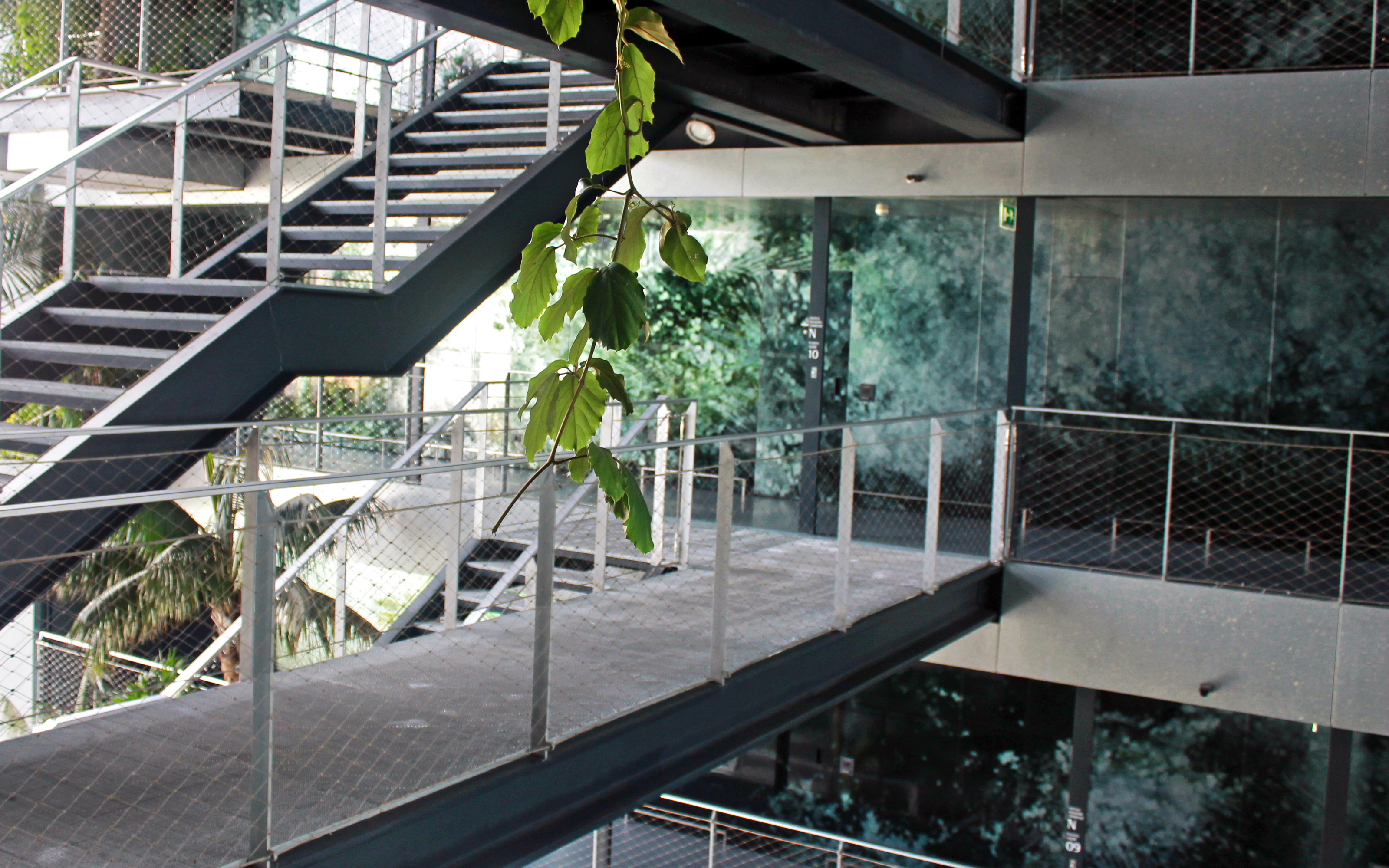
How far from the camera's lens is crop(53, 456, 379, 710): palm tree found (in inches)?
249

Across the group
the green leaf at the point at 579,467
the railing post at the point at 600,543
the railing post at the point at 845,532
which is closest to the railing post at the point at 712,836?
the railing post at the point at 600,543

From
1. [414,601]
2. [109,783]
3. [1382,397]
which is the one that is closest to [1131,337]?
[1382,397]

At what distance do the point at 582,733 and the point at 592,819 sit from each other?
274 millimetres

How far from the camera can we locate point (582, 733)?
3.45 meters

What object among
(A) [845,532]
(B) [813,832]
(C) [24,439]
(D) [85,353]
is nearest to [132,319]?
(D) [85,353]

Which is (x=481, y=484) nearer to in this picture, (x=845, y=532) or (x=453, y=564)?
(x=453, y=564)

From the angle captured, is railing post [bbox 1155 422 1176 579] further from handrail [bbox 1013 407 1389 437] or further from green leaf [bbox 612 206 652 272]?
green leaf [bbox 612 206 652 272]

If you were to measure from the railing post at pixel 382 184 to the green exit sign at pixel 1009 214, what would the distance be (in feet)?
12.8

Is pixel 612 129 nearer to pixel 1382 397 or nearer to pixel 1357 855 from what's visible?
pixel 1382 397

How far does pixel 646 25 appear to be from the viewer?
1.46m

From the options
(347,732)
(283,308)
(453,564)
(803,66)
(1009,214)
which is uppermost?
(803,66)

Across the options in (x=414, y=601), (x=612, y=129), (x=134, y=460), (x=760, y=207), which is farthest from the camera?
(x=760, y=207)

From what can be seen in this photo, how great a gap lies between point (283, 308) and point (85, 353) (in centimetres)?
104

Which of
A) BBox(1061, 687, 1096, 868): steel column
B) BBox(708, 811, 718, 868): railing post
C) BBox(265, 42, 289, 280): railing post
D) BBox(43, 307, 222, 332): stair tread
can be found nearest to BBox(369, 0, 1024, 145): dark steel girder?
BBox(265, 42, 289, 280): railing post
